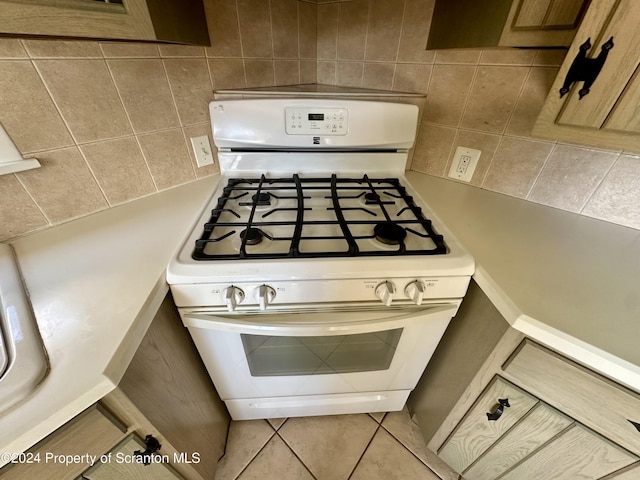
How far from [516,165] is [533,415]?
73cm

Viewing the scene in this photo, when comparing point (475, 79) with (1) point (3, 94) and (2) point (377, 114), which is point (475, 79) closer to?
(2) point (377, 114)

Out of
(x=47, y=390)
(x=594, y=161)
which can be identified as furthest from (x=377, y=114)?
(x=47, y=390)

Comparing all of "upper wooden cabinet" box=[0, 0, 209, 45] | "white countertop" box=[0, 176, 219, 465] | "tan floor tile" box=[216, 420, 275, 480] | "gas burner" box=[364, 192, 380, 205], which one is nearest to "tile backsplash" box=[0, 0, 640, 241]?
"white countertop" box=[0, 176, 219, 465]

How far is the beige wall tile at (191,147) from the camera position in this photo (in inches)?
36.0

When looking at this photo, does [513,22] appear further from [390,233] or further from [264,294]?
[264,294]

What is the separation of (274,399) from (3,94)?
109 cm

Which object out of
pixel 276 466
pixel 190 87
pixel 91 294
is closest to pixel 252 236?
pixel 91 294

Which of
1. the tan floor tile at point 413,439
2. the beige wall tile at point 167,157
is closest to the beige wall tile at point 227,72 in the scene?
the beige wall tile at point 167,157

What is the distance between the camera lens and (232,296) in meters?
0.57

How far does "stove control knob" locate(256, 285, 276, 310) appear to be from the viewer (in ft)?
1.89

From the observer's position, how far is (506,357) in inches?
23.1

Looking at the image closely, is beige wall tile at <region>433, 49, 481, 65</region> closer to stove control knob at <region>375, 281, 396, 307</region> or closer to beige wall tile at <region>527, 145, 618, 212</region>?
beige wall tile at <region>527, 145, 618, 212</region>

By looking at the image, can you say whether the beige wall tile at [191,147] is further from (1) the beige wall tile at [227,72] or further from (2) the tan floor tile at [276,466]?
(2) the tan floor tile at [276,466]

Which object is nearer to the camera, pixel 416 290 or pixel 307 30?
pixel 416 290
